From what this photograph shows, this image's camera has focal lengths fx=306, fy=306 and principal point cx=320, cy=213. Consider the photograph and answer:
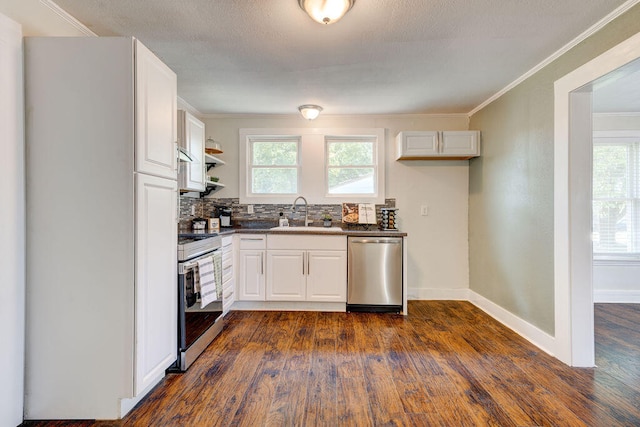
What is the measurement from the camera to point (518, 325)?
2.78 metres

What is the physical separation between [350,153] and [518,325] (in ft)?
8.47

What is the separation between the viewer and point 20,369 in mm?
1534

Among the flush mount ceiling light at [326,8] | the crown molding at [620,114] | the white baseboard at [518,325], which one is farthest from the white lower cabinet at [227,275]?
the crown molding at [620,114]

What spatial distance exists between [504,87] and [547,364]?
2.45 meters

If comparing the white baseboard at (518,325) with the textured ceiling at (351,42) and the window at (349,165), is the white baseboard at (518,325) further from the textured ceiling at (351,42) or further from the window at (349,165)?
the textured ceiling at (351,42)

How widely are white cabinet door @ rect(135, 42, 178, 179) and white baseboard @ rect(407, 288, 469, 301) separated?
10.1ft

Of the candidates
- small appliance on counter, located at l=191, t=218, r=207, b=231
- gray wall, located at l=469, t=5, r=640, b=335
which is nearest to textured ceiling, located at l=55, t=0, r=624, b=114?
gray wall, located at l=469, t=5, r=640, b=335

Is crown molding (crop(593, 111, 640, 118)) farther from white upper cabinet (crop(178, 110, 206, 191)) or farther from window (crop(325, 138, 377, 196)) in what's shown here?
white upper cabinet (crop(178, 110, 206, 191))

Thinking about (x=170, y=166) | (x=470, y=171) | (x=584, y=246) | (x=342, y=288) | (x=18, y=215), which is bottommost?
(x=342, y=288)

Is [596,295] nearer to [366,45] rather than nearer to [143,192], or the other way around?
[366,45]

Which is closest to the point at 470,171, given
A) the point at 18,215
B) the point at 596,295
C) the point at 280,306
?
the point at 596,295

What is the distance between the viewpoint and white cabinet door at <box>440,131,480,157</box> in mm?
3512

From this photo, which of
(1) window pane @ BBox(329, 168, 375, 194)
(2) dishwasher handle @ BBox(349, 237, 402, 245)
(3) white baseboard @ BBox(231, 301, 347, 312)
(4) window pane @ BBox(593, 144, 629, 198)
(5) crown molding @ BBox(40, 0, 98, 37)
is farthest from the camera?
(1) window pane @ BBox(329, 168, 375, 194)

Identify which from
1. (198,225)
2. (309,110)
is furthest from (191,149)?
(309,110)
